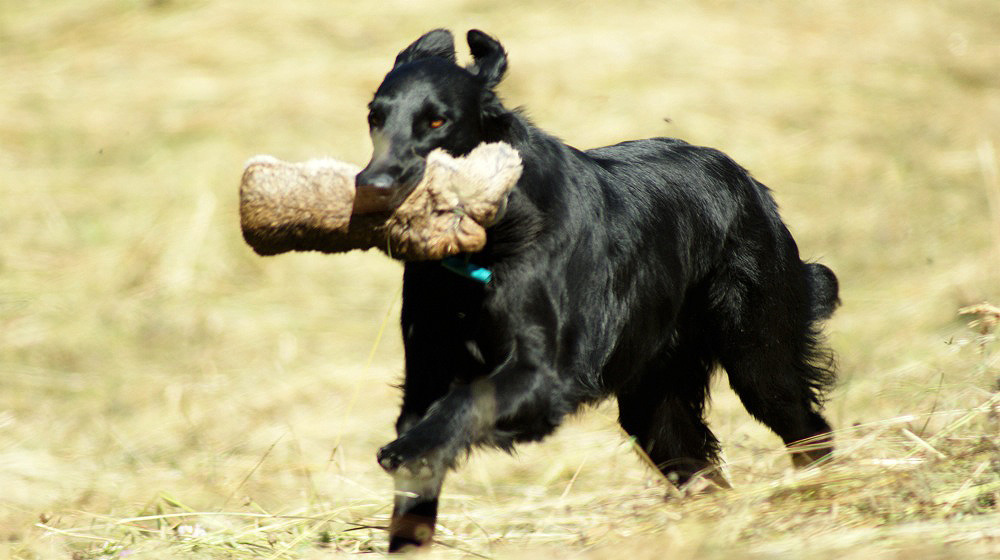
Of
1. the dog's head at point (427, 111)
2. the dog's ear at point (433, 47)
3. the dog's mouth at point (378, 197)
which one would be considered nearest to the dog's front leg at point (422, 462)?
the dog's mouth at point (378, 197)

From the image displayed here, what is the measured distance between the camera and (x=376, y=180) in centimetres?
351

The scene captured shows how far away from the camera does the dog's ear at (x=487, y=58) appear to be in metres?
4.11

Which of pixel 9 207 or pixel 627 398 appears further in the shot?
pixel 9 207

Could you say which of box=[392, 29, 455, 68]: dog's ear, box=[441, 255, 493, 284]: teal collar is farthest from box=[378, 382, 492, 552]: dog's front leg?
box=[392, 29, 455, 68]: dog's ear

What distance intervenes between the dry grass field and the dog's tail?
585mm

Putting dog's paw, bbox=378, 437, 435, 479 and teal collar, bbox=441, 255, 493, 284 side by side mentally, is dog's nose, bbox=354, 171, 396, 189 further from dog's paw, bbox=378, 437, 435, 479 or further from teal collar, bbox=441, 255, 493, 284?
dog's paw, bbox=378, 437, 435, 479

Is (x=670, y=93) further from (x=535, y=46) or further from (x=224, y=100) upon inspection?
(x=224, y=100)

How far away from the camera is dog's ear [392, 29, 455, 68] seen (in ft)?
13.9

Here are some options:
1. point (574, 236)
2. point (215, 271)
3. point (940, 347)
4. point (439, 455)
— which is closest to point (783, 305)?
point (574, 236)

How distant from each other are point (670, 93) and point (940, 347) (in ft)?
16.5

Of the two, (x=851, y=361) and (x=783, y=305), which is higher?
(x=783, y=305)

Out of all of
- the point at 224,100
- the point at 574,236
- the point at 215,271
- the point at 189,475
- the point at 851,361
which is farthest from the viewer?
the point at 224,100

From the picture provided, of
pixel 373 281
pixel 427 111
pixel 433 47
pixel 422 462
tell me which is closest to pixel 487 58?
pixel 433 47

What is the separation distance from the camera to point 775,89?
11781mm
